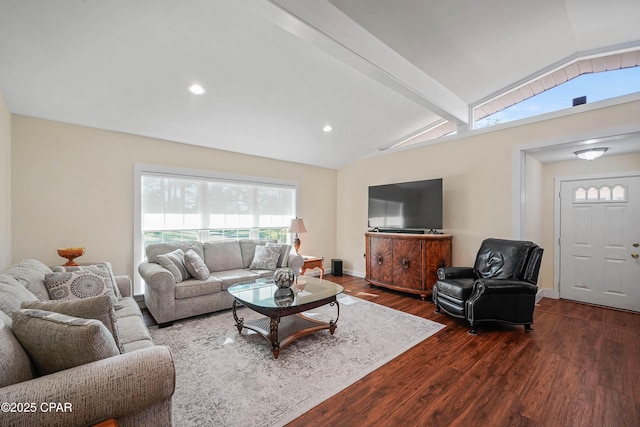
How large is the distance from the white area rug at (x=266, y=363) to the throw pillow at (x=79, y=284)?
32.1 inches

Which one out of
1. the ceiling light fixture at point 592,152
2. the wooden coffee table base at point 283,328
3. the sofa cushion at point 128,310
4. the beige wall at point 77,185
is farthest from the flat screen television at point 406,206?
the sofa cushion at point 128,310

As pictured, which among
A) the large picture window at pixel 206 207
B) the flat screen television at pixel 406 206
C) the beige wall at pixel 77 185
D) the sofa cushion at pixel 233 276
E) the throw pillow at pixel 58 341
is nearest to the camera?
the throw pillow at pixel 58 341

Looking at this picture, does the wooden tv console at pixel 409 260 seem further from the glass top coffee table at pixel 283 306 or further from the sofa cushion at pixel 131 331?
the sofa cushion at pixel 131 331

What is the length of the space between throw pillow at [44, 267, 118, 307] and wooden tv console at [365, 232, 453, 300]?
151 inches

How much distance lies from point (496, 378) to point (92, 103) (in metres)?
4.95

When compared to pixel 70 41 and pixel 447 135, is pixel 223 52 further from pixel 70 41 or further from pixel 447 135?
pixel 447 135

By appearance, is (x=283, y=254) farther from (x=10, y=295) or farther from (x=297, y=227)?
(x=10, y=295)

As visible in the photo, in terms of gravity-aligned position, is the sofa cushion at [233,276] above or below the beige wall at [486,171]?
below

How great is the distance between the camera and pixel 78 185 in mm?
3441

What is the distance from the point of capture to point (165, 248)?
3.85m

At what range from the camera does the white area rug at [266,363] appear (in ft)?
6.02

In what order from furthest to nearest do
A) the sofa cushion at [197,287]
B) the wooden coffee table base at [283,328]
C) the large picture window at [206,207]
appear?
the large picture window at [206,207], the sofa cushion at [197,287], the wooden coffee table base at [283,328]

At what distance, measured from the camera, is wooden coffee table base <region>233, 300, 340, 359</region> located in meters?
2.49

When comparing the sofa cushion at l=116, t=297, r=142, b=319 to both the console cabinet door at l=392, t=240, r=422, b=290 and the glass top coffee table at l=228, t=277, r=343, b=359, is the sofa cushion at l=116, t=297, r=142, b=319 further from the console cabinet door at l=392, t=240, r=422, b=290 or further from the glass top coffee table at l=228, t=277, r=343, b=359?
the console cabinet door at l=392, t=240, r=422, b=290
